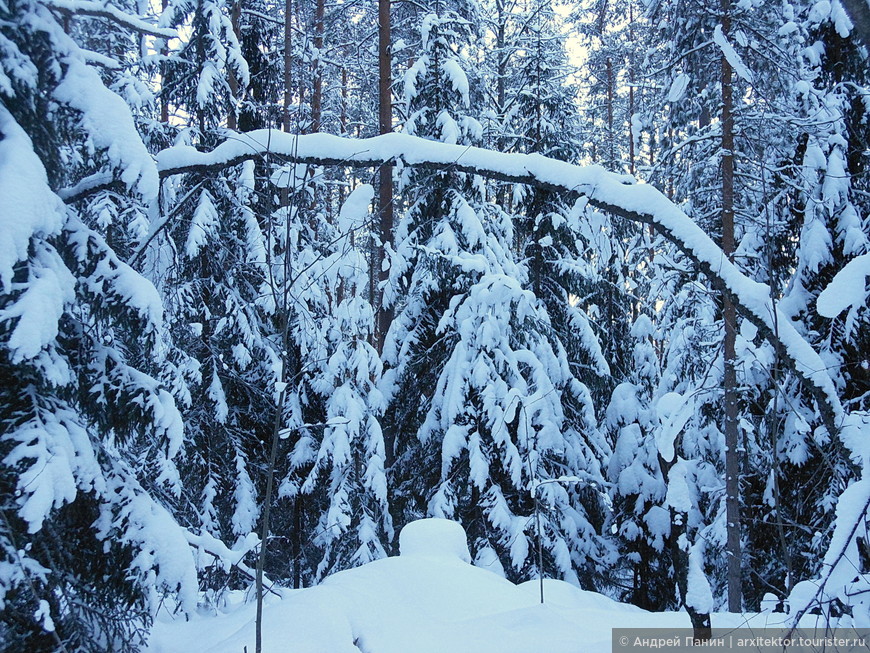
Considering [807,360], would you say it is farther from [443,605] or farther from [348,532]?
[348,532]

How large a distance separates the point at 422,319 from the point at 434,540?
4797mm

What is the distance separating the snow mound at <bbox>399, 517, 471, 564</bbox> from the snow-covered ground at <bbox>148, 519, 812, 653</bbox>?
23 cm

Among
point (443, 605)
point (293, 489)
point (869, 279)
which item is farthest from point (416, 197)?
point (869, 279)

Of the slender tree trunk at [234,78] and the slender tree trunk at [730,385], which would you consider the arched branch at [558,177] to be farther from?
the slender tree trunk at [234,78]

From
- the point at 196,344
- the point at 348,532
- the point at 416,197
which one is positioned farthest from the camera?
the point at 416,197

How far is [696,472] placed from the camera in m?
11.1

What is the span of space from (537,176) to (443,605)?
3594 millimetres

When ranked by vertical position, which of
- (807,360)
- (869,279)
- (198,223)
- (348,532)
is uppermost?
(198,223)

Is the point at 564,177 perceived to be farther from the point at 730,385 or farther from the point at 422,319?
the point at 422,319

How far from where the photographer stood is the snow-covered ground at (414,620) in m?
4.19

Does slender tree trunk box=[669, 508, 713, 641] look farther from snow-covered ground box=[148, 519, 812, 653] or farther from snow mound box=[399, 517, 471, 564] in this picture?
snow mound box=[399, 517, 471, 564]

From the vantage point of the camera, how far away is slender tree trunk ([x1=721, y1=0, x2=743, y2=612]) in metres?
7.53

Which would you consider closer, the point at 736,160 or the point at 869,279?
the point at 869,279

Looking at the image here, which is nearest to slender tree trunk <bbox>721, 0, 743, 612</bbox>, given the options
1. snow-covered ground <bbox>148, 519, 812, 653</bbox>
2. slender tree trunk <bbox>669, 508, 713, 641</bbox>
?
snow-covered ground <bbox>148, 519, 812, 653</bbox>
